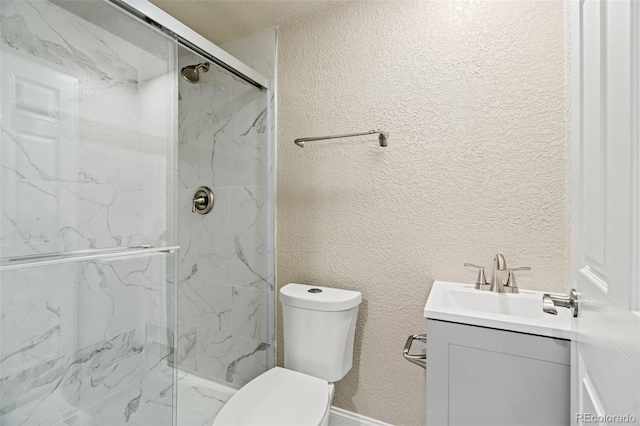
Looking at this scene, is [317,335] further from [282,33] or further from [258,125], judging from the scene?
[282,33]

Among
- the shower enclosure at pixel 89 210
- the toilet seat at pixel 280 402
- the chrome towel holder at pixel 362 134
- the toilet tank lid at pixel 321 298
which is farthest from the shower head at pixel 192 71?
the toilet seat at pixel 280 402

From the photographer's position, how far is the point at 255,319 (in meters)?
1.76

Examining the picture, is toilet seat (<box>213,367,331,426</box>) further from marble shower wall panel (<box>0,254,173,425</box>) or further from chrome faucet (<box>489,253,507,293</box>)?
chrome faucet (<box>489,253,507,293</box>)

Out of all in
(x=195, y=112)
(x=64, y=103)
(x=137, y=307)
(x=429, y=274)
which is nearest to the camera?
(x=64, y=103)

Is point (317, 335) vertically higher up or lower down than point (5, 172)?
lower down

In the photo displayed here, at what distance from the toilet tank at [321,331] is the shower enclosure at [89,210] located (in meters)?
0.50

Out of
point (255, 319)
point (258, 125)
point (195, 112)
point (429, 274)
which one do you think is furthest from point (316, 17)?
point (255, 319)

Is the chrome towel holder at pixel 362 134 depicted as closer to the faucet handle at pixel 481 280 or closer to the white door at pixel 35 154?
the faucet handle at pixel 481 280

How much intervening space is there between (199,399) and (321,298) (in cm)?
99

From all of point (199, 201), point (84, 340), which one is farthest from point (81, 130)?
point (199, 201)

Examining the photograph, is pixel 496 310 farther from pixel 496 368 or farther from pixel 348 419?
pixel 348 419

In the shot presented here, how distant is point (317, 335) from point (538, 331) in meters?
0.84

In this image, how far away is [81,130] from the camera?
1003mm

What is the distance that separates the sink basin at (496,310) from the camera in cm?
86
